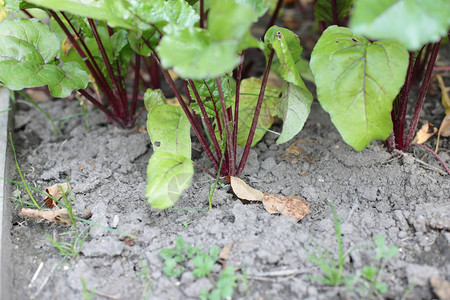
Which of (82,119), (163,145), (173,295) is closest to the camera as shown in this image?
(173,295)

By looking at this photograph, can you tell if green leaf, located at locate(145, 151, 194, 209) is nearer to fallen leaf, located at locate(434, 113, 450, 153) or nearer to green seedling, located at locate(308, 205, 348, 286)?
green seedling, located at locate(308, 205, 348, 286)

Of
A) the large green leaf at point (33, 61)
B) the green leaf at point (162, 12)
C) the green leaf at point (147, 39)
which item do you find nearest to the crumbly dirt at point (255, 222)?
the large green leaf at point (33, 61)

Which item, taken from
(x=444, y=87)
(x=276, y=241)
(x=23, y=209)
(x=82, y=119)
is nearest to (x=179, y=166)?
(x=276, y=241)

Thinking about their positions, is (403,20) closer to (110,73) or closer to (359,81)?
(359,81)

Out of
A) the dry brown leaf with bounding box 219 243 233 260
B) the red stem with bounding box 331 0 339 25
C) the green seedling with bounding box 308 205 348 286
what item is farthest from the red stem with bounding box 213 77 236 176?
the red stem with bounding box 331 0 339 25

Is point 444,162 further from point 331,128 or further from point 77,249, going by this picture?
point 77,249

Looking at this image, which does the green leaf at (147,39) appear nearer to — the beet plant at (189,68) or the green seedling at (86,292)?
the beet plant at (189,68)
